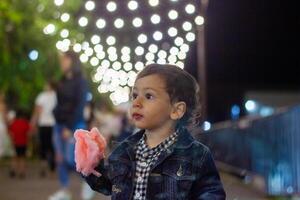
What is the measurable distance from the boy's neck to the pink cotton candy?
24cm

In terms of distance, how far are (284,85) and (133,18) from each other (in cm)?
6786

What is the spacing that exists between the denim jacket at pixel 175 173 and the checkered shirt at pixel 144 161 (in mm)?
19

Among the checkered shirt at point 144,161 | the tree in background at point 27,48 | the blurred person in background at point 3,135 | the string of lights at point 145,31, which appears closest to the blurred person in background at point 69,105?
the string of lights at point 145,31

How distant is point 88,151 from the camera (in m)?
3.49

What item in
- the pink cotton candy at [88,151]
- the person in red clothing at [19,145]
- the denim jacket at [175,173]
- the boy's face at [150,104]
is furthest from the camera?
the person in red clothing at [19,145]

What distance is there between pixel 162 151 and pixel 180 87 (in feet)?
1.03

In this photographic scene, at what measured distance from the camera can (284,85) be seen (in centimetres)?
7338

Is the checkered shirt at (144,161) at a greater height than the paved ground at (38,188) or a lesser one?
greater

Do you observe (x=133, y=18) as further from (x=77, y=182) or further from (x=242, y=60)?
(x=242, y=60)

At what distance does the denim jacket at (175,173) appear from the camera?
10.6ft

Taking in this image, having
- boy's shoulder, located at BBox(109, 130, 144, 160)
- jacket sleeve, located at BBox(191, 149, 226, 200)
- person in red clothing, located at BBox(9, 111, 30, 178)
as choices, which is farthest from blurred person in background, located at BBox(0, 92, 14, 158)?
jacket sleeve, located at BBox(191, 149, 226, 200)

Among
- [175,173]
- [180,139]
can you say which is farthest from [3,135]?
[175,173]

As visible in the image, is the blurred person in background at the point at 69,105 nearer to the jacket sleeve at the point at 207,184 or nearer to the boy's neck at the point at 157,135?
the boy's neck at the point at 157,135

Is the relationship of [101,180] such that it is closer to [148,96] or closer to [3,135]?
[148,96]
